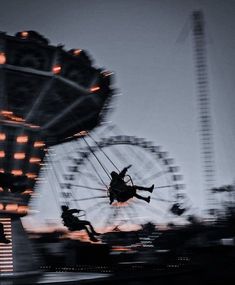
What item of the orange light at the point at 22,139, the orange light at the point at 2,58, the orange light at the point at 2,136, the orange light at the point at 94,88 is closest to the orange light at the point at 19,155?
the orange light at the point at 22,139

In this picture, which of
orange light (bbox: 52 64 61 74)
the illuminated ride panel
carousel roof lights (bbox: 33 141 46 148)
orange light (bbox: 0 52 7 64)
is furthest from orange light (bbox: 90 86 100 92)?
orange light (bbox: 0 52 7 64)

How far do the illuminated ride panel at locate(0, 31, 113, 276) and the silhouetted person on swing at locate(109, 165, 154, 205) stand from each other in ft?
16.4

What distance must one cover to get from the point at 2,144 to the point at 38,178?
2.98 m

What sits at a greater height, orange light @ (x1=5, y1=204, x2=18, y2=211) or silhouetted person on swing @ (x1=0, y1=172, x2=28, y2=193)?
silhouetted person on swing @ (x1=0, y1=172, x2=28, y2=193)

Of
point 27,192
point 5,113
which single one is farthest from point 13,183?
point 5,113

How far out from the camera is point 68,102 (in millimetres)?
25422

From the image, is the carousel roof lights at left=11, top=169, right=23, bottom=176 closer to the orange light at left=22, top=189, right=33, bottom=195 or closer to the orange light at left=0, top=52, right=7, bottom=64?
Answer: the orange light at left=22, top=189, right=33, bottom=195

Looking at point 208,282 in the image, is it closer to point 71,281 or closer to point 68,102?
point 71,281

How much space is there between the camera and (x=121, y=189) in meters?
27.7

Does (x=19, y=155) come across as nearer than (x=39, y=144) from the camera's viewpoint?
Yes

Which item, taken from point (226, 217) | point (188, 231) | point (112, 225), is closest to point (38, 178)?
point (112, 225)

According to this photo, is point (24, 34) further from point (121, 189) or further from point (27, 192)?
point (121, 189)

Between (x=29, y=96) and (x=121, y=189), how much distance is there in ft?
26.1

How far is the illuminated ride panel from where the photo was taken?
21.2 metres
